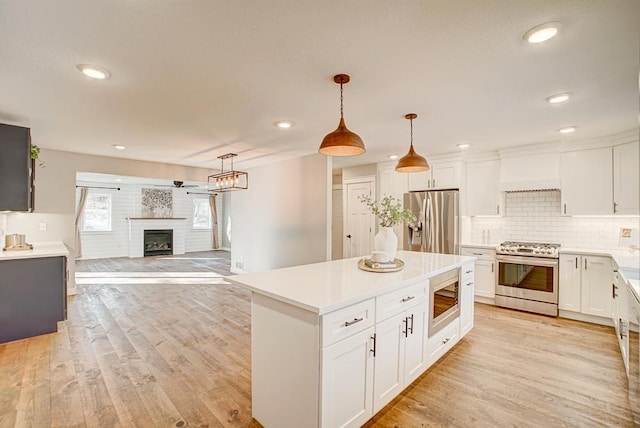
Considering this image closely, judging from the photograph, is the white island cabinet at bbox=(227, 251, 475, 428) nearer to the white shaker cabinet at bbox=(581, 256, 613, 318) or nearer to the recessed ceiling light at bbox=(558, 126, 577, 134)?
the recessed ceiling light at bbox=(558, 126, 577, 134)

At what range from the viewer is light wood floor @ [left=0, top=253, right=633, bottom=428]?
2072mm

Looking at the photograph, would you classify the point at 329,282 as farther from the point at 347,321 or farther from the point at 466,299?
the point at 466,299

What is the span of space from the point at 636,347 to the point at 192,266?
8210 mm

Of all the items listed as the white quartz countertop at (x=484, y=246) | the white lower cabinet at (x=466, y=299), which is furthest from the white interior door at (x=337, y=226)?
the white lower cabinet at (x=466, y=299)

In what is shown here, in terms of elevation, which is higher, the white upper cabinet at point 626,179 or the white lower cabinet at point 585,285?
the white upper cabinet at point 626,179

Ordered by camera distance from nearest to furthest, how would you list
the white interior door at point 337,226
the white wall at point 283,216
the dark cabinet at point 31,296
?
the dark cabinet at point 31,296 < the white wall at point 283,216 < the white interior door at point 337,226

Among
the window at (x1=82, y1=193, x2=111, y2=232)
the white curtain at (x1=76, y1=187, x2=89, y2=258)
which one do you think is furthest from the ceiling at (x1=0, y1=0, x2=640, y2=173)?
the window at (x1=82, y1=193, x2=111, y2=232)

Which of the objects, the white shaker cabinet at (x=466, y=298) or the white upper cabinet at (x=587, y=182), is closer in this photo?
the white shaker cabinet at (x=466, y=298)

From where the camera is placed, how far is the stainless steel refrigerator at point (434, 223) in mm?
4875

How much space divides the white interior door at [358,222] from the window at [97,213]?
7799 mm

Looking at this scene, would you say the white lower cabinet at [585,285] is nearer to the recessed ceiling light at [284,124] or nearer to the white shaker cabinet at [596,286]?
the white shaker cabinet at [596,286]

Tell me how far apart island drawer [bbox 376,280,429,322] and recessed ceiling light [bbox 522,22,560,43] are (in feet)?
5.67

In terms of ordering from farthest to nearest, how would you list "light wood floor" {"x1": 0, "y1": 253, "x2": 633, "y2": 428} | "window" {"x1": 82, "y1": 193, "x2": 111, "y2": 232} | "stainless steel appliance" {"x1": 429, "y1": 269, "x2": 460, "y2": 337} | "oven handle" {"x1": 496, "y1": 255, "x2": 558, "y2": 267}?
1. "window" {"x1": 82, "y1": 193, "x2": 111, "y2": 232}
2. "oven handle" {"x1": 496, "y1": 255, "x2": 558, "y2": 267}
3. "stainless steel appliance" {"x1": 429, "y1": 269, "x2": 460, "y2": 337}
4. "light wood floor" {"x1": 0, "y1": 253, "x2": 633, "y2": 428}

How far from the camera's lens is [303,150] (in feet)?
16.4
